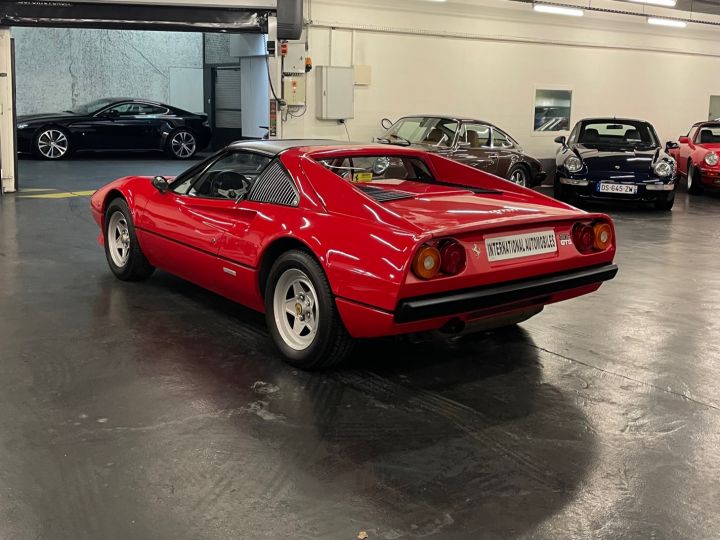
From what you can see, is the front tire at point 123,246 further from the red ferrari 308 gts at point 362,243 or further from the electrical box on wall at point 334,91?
the electrical box on wall at point 334,91

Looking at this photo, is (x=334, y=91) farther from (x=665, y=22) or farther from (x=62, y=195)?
(x=665, y=22)

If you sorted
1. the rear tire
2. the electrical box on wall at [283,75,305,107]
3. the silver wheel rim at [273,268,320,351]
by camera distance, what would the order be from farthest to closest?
the rear tire → the electrical box on wall at [283,75,305,107] → the silver wheel rim at [273,268,320,351]

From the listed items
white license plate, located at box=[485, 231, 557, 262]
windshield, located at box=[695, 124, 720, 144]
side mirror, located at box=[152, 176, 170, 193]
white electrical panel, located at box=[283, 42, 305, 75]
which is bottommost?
white license plate, located at box=[485, 231, 557, 262]

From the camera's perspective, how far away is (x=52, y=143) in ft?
49.3

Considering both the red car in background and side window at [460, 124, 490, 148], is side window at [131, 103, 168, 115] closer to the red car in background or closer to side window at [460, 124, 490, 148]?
side window at [460, 124, 490, 148]

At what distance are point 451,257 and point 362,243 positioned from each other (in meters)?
0.42

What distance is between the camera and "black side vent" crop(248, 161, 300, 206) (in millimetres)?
4094

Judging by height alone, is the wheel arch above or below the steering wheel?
below

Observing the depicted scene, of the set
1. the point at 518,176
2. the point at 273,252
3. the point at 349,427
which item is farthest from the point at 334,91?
the point at 349,427

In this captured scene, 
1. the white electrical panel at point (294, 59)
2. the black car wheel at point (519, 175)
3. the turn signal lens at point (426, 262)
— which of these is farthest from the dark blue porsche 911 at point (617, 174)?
the turn signal lens at point (426, 262)

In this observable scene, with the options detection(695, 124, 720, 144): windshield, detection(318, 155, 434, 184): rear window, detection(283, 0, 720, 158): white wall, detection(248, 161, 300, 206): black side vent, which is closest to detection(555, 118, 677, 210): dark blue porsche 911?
detection(695, 124, 720, 144): windshield

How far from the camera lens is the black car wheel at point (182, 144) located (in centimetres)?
1634

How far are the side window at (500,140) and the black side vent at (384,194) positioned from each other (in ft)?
24.7

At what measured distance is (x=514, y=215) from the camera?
3.84m
